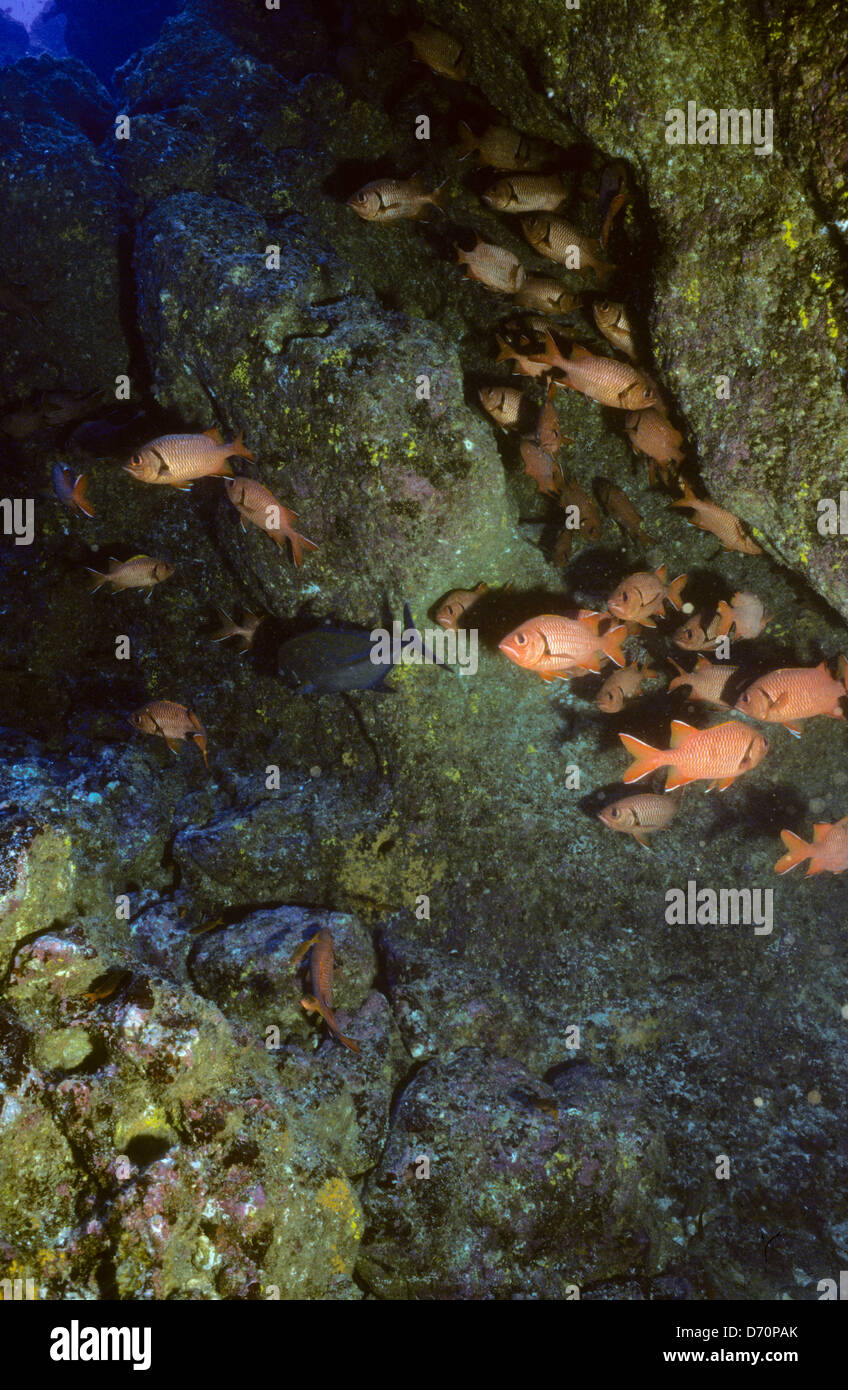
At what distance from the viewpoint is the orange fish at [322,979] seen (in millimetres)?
3980

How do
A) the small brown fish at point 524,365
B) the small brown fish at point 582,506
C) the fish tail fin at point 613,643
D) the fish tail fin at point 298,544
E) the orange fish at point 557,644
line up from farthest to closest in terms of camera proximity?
the small brown fish at point 582,506 < the fish tail fin at point 298,544 < the small brown fish at point 524,365 < the fish tail fin at point 613,643 < the orange fish at point 557,644

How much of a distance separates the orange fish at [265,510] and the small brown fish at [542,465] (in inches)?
69.5

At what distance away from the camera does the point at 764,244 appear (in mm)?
3457

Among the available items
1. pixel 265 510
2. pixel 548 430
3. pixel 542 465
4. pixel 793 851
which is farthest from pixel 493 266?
pixel 793 851

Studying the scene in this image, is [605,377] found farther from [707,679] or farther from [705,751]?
[705,751]

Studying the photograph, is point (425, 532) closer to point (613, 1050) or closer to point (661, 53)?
point (661, 53)

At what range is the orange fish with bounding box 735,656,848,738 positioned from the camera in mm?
3941

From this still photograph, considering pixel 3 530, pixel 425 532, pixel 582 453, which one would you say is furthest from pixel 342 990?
pixel 3 530

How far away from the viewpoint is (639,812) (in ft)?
14.9

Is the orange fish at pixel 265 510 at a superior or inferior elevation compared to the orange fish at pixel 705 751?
superior

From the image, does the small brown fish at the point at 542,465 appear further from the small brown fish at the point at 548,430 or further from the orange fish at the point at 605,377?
the orange fish at the point at 605,377

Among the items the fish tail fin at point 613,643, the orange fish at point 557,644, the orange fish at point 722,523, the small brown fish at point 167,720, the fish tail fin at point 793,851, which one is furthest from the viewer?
the small brown fish at point 167,720

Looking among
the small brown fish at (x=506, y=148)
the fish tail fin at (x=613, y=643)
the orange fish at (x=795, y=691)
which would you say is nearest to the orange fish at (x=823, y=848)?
the orange fish at (x=795, y=691)

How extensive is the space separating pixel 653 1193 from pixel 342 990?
245 cm
